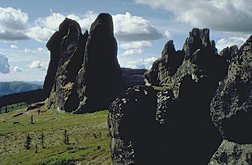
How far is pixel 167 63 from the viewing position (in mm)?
172750

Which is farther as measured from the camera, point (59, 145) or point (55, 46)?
point (55, 46)

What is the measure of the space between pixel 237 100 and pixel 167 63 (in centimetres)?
14577

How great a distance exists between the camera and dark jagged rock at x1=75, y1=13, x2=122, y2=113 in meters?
126

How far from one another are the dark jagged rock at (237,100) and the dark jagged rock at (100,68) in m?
96.3

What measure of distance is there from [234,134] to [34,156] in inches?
1611

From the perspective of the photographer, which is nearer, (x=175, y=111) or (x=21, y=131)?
(x=175, y=111)

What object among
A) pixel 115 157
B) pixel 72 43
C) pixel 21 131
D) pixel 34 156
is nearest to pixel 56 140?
pixel 34 156

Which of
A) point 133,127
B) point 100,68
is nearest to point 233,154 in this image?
point 133,127

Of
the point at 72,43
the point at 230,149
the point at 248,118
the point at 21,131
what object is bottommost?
the point at 21,131

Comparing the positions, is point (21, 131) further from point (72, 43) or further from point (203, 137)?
point (203, 137)

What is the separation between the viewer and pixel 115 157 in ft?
→ 113

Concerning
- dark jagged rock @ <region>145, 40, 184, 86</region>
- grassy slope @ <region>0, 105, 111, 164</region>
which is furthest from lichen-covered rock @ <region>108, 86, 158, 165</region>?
dark jagged rock @ <region>145, 40, 184, 86</region>

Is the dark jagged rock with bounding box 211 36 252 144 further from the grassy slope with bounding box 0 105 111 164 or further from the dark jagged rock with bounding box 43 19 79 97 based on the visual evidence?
the dark jagged rock with bounding box 43 19 79 97

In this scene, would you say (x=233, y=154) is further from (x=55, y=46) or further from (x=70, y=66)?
(x=55, y=46)
